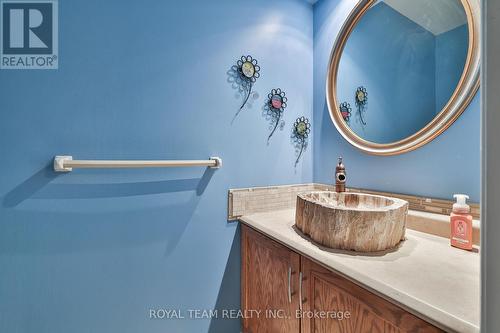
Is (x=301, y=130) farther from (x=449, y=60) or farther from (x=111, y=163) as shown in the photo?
(x=111, y=163)

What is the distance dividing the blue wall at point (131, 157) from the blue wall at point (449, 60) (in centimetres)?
75

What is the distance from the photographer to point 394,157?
1.07 meters

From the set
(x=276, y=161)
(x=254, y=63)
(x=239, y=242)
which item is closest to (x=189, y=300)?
(x=239, y=242)

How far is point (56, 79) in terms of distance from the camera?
37.0 inches

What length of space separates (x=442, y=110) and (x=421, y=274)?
2.17ft

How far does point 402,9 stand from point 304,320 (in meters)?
1.42

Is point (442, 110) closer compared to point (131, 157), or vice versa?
point (442, 110)

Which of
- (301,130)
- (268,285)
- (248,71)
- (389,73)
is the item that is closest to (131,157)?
(248,71)

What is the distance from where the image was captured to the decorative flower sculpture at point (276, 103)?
133cm

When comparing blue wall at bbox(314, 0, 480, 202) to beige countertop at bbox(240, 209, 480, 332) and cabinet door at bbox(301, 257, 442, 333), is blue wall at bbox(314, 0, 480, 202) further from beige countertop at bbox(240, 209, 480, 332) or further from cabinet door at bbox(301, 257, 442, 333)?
cabinet door at bbox(301, 257, 442, 333)

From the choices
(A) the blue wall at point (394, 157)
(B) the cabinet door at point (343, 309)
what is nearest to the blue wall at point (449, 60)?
(A) the blue wall at point (394, 157)

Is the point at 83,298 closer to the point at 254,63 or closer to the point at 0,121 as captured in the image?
the point at 0,121

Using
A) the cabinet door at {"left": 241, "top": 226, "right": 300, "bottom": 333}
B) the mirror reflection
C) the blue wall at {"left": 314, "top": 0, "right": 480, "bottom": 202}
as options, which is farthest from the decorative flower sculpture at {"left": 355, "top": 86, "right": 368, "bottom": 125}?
the cabinet door at {"left": 241, "top": 226, "right": 300, "bottom": 333}

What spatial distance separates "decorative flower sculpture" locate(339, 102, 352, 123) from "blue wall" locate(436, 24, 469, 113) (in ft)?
1.33
